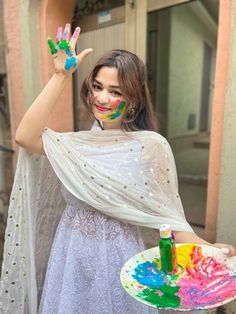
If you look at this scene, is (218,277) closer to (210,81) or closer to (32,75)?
(32,75)

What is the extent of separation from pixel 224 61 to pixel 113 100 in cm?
105

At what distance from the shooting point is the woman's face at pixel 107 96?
1.22 metres

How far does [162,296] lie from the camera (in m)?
0.94

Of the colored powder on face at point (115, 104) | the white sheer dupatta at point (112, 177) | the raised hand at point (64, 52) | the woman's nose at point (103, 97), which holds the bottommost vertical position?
the white sheer dupatta at point (112, 177)

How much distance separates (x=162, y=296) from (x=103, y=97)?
31.5 inches

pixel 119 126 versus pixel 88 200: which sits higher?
pixel 119 126

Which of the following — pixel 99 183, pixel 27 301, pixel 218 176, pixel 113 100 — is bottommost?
pixel 27 301

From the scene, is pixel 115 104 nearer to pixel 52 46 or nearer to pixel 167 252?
pixel 52 46

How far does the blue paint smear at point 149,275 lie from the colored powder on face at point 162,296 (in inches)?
1.0

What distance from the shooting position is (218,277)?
101 centimetres

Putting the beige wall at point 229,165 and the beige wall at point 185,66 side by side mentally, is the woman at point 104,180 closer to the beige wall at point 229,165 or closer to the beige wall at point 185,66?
the beige wall at point 229,165

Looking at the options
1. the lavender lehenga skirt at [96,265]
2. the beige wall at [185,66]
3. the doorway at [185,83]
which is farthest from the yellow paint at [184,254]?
the beige wall at [185,66]

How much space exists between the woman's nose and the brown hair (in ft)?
0.24

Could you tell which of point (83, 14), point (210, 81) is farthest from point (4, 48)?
point (210, 81)
